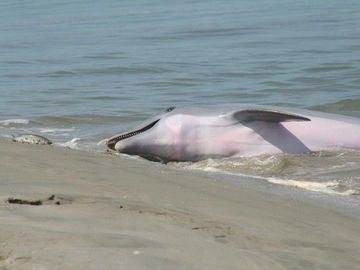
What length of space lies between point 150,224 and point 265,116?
380cm

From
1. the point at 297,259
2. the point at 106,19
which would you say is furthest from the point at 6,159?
the point at 106,19

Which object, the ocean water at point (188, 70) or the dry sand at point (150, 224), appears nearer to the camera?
the dry sand at point (150, 224)

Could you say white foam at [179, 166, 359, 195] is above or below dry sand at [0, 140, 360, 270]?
below

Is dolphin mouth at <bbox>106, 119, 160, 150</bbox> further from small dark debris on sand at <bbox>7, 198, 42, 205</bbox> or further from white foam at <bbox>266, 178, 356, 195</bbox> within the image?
small dark debris on sand at <bbox>7, 198, 42, 205</bbox>

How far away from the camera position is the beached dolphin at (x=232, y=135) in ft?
24.5

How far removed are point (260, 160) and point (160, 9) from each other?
816 inches

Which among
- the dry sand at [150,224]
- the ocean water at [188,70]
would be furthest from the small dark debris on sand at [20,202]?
the ocean water at [188,70]

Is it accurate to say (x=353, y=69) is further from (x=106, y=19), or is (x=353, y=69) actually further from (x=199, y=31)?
(x=106, y=19)

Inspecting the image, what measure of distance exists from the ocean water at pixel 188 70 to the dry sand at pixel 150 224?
1697 millimetres

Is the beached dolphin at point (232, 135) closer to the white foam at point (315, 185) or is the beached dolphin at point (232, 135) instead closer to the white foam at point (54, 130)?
the white foam at point (315, 185)

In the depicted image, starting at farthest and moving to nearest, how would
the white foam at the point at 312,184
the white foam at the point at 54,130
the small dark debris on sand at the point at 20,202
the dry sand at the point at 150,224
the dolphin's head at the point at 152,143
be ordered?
the white foam at the point at 54,130
the dolphin's head at the point at 152,143
the white foam at the point at 312,184
the small dark debris on sand at the point at 20,202
the dry sand at the point at 150,224

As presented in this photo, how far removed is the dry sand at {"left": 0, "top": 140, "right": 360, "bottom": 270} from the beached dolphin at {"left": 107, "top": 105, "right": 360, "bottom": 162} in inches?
84.8

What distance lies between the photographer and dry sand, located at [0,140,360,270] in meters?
2.93

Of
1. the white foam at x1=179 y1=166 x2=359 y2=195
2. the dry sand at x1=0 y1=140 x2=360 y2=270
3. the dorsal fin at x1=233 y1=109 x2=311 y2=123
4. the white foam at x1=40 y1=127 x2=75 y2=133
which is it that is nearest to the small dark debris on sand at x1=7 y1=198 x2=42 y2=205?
the dry sand at x1=0 y1=140 x2=360 y2=270
